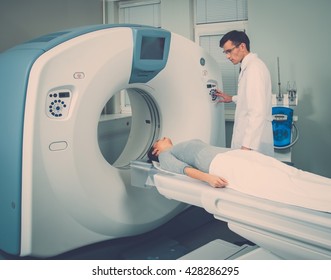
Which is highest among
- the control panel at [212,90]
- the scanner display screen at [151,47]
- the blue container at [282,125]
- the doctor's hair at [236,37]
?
the doctor's hair at [236,37]

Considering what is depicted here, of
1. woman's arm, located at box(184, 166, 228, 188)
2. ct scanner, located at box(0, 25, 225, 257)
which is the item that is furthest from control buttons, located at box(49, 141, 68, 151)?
woman's arm, located at box(184, 166, 228, 188)

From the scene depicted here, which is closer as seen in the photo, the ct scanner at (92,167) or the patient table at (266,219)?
the patient table at (266,219)

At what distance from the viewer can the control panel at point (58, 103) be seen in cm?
140

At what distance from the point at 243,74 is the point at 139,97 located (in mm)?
567

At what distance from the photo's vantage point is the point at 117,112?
2.95 m

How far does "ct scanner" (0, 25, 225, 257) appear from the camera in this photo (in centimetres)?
137

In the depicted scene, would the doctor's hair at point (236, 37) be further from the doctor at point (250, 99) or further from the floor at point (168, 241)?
the floor at point (168, 241)

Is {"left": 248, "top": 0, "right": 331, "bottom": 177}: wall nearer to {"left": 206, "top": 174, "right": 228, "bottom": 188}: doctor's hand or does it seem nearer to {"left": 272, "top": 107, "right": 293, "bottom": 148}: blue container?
{"left": 272, "top": 107, "right": 293, "bottom": 148}: blue container

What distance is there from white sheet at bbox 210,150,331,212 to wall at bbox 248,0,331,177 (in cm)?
129

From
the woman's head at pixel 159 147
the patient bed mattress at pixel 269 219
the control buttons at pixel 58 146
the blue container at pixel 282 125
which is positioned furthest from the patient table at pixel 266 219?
the blue container at pixel 282 125

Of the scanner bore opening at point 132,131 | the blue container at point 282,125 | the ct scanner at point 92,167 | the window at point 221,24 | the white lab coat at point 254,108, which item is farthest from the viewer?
the window at point 221,24

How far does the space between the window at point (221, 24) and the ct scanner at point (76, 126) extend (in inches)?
42.3

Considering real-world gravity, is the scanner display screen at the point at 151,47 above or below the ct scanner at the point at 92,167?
above
